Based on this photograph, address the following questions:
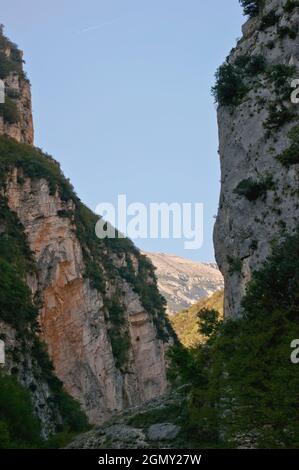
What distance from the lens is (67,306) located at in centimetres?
6725

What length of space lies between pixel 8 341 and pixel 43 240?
21664mm

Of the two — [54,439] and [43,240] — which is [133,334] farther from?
[54,439]

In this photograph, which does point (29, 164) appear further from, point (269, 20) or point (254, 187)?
point (254, 187)

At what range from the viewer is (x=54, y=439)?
123ft

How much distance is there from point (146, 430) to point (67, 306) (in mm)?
37221

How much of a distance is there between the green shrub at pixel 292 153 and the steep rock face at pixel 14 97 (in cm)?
5011

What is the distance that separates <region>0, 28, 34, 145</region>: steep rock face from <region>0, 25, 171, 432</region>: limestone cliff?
0.62 feet

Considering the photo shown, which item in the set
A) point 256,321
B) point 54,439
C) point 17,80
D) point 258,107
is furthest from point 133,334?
point 256,321

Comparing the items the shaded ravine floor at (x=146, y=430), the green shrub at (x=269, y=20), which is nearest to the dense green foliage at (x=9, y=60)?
the green shrub at (x=269, y=20)

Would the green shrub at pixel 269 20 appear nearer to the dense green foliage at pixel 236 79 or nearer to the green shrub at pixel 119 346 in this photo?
the dense green foliage at pixel 236 79

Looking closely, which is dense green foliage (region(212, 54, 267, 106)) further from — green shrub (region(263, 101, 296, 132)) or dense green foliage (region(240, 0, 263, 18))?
dense green foliage (region(240, 0, 263, 18))

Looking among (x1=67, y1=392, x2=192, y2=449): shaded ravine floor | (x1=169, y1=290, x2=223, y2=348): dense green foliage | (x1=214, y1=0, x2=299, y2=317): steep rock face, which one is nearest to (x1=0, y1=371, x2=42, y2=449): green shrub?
(x1=67, y1=392, x2=192, y2=449): shaded ravine floor

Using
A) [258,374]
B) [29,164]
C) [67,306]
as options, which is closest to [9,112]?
[29,164]

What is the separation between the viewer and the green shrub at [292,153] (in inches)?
1271
